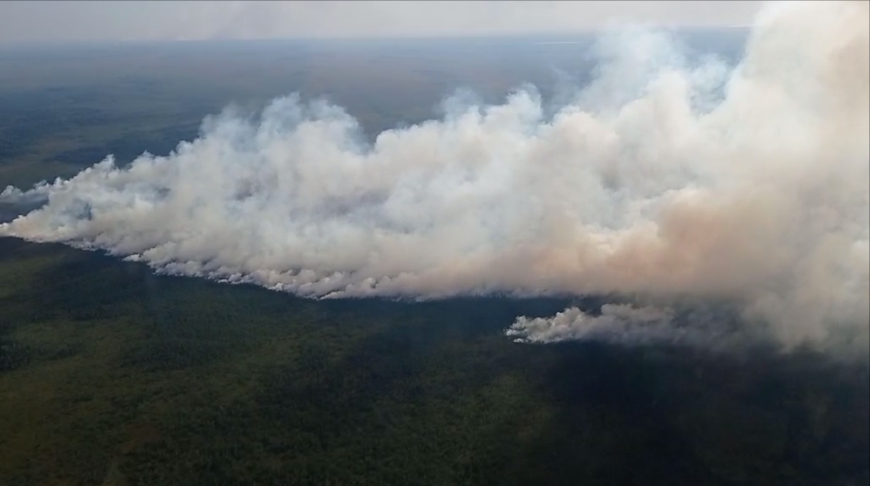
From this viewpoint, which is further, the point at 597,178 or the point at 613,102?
the point at 613,102

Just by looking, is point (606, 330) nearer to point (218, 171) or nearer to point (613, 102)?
point (613, 102)

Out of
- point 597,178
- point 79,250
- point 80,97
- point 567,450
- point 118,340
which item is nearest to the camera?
point 567,450

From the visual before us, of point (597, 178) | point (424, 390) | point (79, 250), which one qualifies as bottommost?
point (424, 390)

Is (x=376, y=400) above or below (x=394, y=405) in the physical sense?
above

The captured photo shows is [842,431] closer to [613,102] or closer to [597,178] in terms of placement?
[597,178]

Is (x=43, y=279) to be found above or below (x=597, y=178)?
below

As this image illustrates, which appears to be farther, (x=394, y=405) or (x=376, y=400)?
(x=376, y=400)

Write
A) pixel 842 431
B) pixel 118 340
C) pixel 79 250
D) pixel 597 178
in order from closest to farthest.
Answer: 1. pixel 842 431
2. pixel 118 340
3. pixel 597 178
4. pixel 79 250

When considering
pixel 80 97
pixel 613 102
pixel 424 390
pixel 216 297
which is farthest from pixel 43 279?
pixel 80 97
